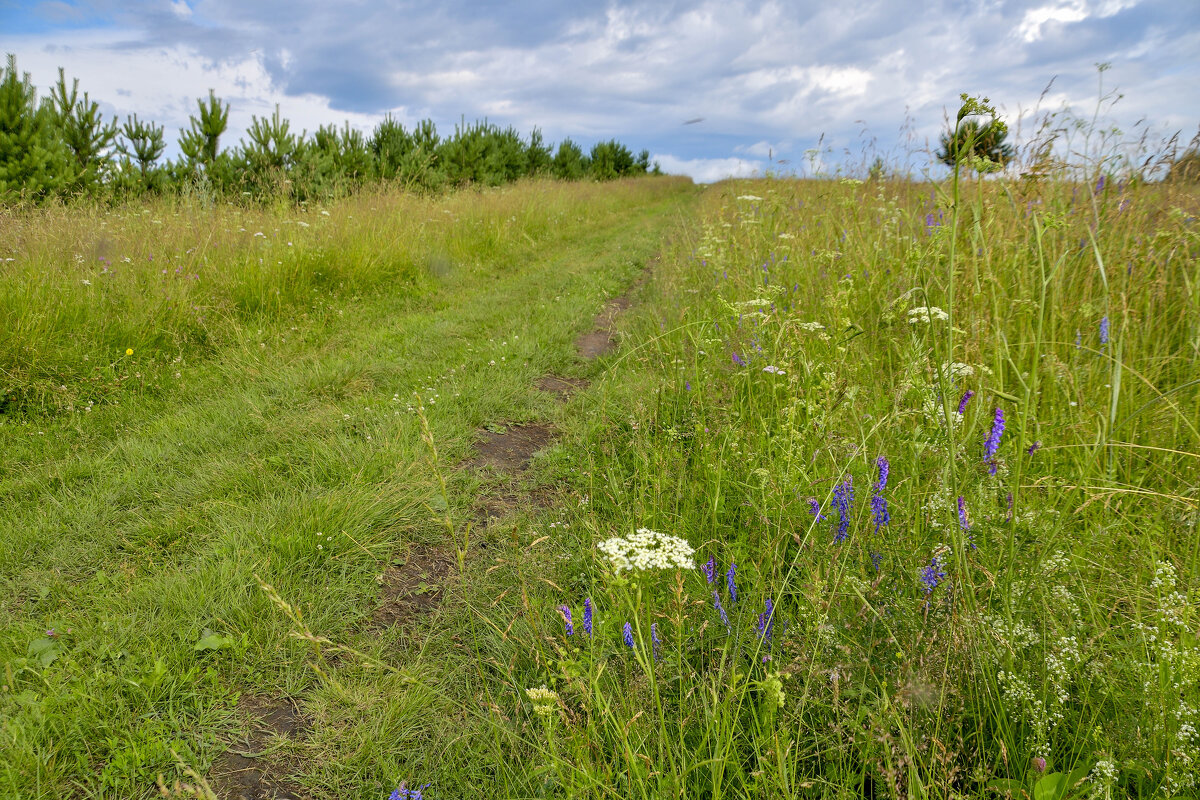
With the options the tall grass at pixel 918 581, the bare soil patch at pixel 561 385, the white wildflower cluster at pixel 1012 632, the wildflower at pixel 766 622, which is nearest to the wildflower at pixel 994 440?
the tall grass at pixel 918 581

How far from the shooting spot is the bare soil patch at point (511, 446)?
3574 mm

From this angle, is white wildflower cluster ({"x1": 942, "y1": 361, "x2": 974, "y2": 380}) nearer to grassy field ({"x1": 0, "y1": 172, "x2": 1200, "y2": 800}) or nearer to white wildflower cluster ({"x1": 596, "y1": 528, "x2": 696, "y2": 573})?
grassy field ({"x1": 0, "y1": 172, "x2": 1200, "y2": 800})

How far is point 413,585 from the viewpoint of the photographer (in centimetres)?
257

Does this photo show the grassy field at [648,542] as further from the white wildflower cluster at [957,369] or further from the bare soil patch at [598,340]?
the bare soil patch at [598,340]

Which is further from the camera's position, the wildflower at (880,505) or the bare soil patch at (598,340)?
the bare soil patch at (598,340)

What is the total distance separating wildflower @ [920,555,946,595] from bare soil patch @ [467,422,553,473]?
2321 mm

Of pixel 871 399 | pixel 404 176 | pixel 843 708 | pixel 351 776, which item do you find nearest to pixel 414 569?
pixel 351 776

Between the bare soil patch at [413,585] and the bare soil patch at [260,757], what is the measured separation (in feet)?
1.47

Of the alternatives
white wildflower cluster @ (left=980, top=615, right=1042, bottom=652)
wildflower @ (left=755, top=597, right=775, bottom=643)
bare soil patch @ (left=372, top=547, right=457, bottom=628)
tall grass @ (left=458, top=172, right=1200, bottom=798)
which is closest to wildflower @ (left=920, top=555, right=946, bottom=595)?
tall grass @ (left=458, top=172, right=1200, bottom=798)

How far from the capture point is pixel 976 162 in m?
1.36

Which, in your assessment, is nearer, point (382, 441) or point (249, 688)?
point (249, 688)

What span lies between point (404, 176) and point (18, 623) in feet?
48.2

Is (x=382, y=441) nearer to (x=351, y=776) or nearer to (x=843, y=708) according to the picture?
(x=351, y=776)

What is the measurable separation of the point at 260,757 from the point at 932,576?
80.1 inches
